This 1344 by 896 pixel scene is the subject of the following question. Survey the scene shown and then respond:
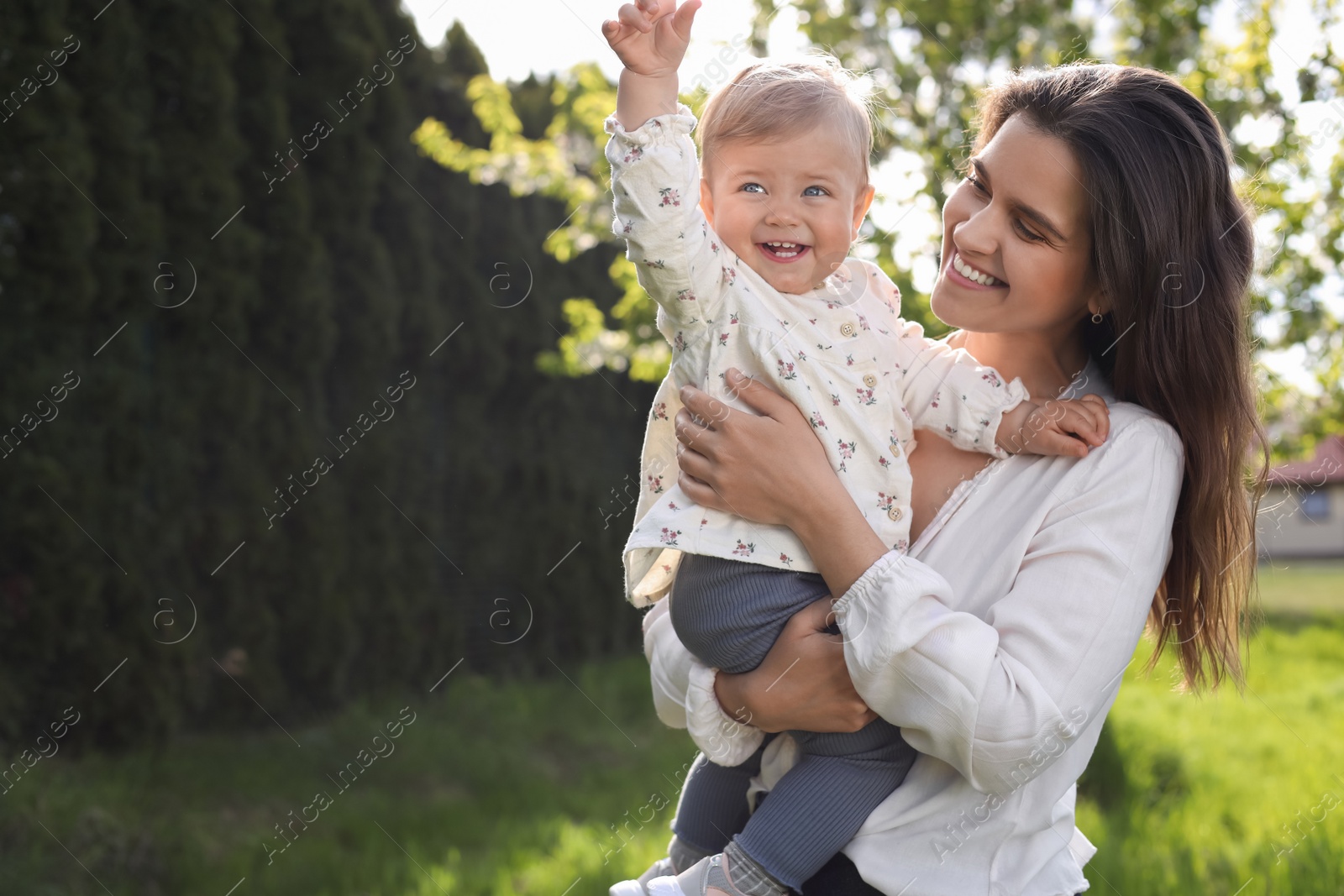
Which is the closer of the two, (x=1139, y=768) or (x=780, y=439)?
(x=780, y=439)

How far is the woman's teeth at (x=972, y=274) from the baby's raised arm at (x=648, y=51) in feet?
1.64

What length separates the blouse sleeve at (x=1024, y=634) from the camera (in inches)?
52.7

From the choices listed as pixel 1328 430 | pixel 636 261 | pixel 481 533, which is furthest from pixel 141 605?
pixel 1328 430

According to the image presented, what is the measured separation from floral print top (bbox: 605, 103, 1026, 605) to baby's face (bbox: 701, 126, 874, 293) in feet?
0.12

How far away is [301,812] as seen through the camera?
13.7ft

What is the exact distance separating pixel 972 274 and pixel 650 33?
603 millimetres

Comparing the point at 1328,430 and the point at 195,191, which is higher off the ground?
the point at 195,191

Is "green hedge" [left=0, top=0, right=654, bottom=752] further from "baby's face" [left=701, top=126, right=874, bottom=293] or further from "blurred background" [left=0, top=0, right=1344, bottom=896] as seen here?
"baby's face" [left=701, top=126, right=874, bottom=293]

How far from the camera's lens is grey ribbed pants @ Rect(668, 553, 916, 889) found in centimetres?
149

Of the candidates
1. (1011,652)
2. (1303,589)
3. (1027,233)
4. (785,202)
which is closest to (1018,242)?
(1027,233)

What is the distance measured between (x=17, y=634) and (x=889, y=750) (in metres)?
3.47

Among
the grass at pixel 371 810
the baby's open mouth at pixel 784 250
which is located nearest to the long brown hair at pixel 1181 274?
the baby's open mouth at pixel 784 250

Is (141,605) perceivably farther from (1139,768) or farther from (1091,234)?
(1139,768)

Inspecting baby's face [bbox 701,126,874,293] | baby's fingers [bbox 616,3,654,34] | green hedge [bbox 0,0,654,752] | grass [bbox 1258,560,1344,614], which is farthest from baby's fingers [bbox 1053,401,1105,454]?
grass [bbox 1258,560,1344,614]
